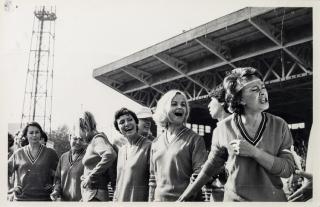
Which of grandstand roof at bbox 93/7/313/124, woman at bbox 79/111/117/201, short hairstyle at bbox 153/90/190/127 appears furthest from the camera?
grandstand roof at bbox 93/7/313/124

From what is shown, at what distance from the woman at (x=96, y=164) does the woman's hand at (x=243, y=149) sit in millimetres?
787

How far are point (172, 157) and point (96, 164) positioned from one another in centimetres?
54

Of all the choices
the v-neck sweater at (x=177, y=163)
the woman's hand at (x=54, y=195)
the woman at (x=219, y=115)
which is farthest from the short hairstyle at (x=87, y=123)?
the woman at (x=219, y=115)

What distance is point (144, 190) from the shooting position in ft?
8.43

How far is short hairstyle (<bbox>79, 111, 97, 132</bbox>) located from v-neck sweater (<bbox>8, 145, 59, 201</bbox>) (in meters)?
0.27

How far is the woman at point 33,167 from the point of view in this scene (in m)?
2.83

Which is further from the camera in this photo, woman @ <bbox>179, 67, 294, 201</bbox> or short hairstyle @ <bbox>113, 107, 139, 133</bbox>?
short hairstyle @ <bbox>113, 107, 139, 133</bbox>

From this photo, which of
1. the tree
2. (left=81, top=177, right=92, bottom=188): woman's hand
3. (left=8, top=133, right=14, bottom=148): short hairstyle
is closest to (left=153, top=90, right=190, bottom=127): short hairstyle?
(left=81, top=177, right=92, bottom=188): woman's hand

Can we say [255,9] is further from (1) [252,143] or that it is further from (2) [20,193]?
(2) [20,193]

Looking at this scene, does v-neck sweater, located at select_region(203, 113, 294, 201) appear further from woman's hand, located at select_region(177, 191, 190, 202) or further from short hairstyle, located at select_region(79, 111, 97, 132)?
short hairstyle, located at select_region(79, 111, 97, 132)

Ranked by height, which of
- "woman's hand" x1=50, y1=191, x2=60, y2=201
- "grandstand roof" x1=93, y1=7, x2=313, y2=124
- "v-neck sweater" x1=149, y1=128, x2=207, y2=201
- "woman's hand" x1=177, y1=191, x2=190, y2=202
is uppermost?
"grandstand roof" x1=93, y1=7, x2=313, y2=124

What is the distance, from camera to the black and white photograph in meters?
2.35

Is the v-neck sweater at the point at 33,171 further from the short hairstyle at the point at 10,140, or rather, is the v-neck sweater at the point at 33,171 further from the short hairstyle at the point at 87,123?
the short hairstyle at the point at 87,123

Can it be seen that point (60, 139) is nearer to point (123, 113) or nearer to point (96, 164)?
point (96, 164)
